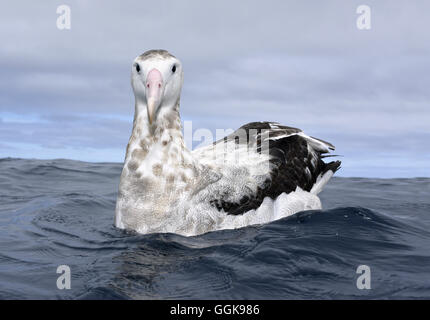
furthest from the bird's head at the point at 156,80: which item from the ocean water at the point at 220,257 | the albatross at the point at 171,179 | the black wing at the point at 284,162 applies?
the ocean water at the point at 220,257

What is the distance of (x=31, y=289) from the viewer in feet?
15.9

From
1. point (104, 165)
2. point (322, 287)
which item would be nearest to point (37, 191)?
point (104, 165)

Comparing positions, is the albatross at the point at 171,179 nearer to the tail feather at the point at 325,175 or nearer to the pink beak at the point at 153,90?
the pink beak at the point at 153,90

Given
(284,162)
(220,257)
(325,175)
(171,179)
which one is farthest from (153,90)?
(325,175)

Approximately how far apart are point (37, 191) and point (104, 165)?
670 cm

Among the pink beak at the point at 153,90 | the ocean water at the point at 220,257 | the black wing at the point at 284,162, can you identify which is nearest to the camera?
the ocean water at the point at 220,257

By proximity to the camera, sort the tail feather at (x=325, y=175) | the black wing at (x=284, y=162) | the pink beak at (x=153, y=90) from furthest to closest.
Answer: the tail feather at (x=325, y=175), the black wing at (x=284, y=162), the pink beak at (x=153, y=90)

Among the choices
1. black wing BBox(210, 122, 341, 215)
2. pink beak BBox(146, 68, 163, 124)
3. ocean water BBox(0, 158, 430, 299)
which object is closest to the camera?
ocean water BBox(0, 158, 430, 299)

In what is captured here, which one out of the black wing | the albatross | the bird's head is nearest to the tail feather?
the black wing

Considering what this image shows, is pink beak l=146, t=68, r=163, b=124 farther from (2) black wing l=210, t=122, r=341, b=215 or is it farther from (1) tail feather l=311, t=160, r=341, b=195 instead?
(1) tail feather l=311, t=160, r=341, b=195

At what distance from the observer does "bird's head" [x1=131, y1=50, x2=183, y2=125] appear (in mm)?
5793

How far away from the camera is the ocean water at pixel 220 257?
4.75 m

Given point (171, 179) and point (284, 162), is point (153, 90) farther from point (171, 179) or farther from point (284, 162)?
point (284, 162)

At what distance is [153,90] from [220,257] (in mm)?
2008
